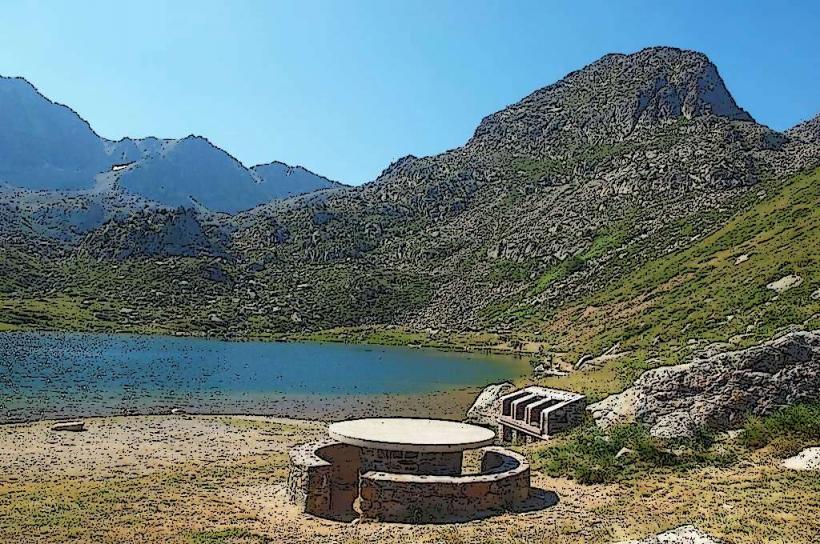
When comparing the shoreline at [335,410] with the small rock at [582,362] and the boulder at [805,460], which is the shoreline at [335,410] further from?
the boulder at [805,460]

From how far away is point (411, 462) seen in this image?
49.0 ft

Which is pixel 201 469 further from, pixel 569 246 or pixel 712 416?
pixel 569 246

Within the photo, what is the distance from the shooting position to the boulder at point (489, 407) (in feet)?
92.5

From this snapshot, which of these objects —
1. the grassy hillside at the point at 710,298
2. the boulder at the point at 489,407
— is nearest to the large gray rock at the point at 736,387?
the grassy hillside at the point at 710,298

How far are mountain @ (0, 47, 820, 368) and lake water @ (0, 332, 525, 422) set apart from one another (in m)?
13.6

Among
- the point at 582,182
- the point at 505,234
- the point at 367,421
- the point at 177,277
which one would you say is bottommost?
the point at 367,421

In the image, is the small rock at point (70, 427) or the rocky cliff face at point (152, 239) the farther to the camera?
the rocky cliff face at point (152, 239)

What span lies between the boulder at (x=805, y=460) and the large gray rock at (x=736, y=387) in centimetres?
227

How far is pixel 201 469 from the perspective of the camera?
20719 mm

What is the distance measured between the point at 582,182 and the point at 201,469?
12414cm

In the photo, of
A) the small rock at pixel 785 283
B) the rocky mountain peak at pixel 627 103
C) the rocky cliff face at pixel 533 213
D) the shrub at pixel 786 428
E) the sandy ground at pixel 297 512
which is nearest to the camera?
the sandy ground at pixel 297 512

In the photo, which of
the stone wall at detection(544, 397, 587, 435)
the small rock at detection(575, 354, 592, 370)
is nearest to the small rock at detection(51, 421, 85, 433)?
the stone wall at detection(544, 397, 587, 435)

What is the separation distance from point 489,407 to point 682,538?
2038 centimetres

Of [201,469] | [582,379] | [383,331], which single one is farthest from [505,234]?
[201,469]
